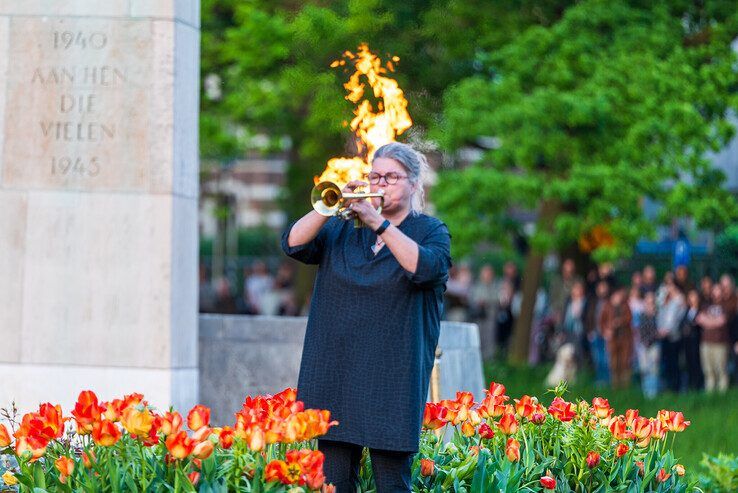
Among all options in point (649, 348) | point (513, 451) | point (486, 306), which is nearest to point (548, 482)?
point (513, 451)

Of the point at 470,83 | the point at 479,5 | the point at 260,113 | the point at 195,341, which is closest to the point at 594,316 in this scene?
the point at 470,83

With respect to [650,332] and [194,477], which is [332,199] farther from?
[650,332]

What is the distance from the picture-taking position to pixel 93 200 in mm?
10500

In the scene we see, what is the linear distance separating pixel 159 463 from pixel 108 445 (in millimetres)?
229

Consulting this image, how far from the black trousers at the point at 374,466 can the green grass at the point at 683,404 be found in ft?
21.8

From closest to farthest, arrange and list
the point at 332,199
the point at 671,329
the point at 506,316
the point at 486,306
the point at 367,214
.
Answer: the point at 367,214 < the point at 332,199 < the point at 671,329 < the point at 486,306 < the point at 506,316

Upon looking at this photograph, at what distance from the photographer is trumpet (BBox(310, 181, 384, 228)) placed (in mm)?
5832

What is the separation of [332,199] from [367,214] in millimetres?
171

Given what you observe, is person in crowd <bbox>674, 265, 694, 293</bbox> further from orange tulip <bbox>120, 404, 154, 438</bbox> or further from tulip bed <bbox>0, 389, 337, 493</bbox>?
orange tulip <bbox>120, 404, 154, 438</bbox>

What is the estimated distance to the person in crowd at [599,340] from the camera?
2309cm

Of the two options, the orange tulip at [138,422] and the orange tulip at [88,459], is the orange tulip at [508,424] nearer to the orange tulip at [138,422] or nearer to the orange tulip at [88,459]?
the orange tulip at [138,422]

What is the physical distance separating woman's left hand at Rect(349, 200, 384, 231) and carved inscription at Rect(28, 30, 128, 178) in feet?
16.4

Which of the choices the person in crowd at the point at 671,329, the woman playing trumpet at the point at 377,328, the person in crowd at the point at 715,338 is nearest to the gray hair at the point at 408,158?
the woman playing trumpet at the point at 377,328

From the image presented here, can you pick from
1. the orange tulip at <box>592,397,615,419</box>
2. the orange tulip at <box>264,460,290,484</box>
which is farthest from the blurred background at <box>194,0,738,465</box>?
the orange tulip at <box>264,460,290,484</box>
